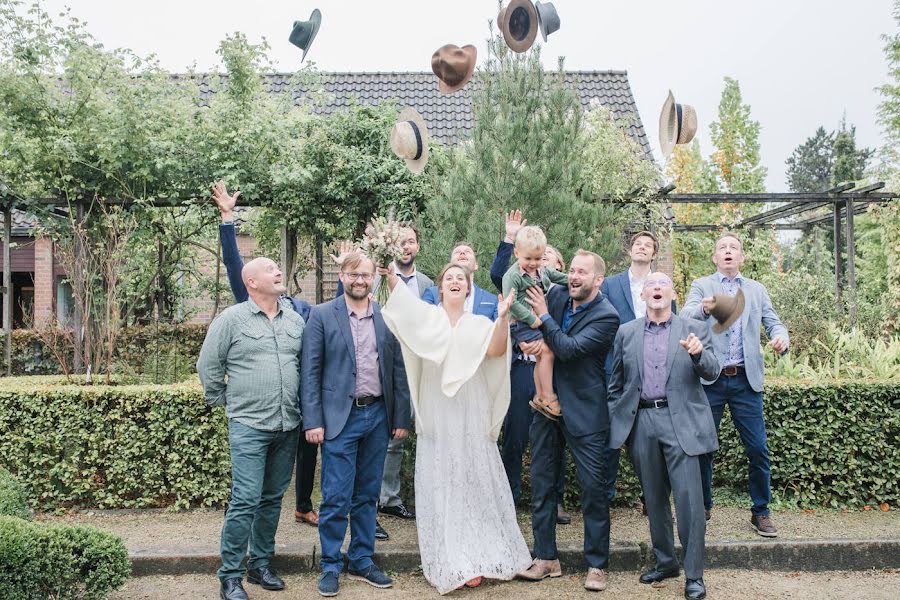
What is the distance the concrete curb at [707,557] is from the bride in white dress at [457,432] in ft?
1.62

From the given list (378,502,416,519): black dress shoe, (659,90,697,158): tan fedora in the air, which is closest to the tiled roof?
(659,90,697,158): tan fedora in the air

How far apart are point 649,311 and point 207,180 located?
674 cm

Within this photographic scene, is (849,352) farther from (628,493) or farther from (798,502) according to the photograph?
(628,493)

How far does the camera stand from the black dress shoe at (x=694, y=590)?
449 centimetres

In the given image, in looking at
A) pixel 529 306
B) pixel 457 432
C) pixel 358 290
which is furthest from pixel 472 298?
pixel 457 432

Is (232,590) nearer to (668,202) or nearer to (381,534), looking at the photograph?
(381,534)

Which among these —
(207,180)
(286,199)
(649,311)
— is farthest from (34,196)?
(649,311)

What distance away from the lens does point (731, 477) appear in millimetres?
6328

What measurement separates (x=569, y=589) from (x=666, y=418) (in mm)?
1247

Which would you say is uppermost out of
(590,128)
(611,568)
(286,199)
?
(590,128)

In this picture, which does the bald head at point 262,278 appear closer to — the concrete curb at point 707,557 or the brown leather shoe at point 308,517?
the concrete curb at point 707,557

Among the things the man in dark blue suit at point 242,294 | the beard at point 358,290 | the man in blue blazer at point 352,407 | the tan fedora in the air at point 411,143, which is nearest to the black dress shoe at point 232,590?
the man in blue blazer at point 352,407

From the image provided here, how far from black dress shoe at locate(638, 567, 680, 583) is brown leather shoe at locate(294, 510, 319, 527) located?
2478 millimetres

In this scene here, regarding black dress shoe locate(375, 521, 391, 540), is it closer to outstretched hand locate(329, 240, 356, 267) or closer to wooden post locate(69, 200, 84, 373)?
outstretched hand locate(329, 240, 356, 267)
